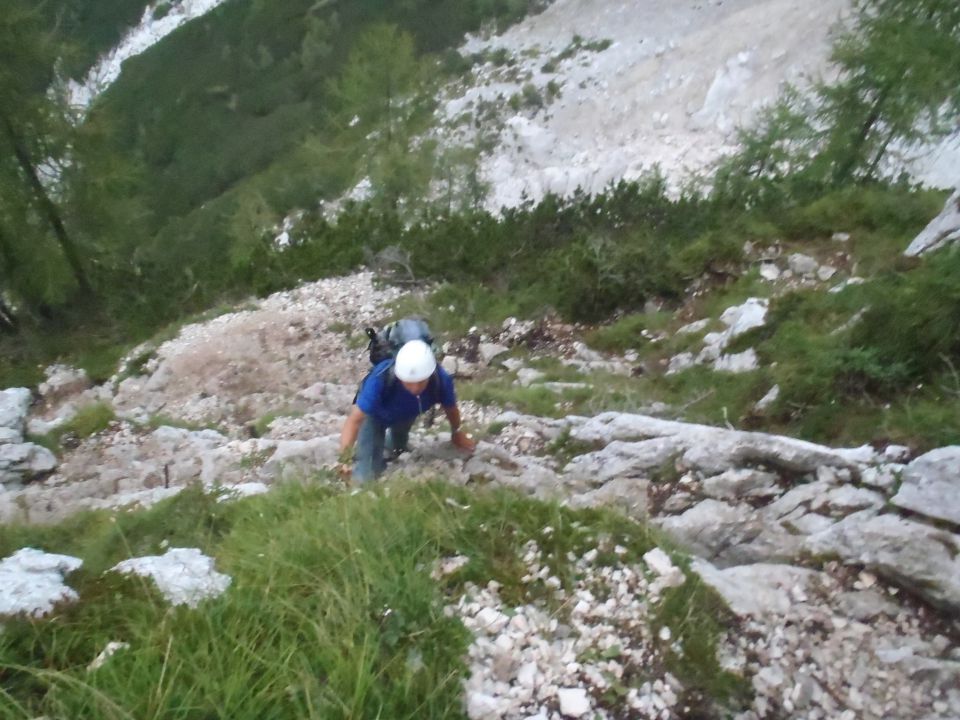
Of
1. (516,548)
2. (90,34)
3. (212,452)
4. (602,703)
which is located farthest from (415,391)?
(90,34)

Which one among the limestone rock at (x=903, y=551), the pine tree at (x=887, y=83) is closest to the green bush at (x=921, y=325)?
the limestone rock at (x=903, y=551)

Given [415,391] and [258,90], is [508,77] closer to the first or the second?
[258,90]

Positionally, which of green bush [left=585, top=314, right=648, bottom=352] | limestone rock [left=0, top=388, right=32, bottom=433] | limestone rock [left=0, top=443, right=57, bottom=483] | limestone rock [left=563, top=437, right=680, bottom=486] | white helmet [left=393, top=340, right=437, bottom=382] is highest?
limestone rock [left=0, top=388, right=32, bottom=433]

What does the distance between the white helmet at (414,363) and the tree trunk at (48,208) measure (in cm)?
1315

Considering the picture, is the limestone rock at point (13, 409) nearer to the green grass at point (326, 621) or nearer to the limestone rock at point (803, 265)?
the green grass at point (326, 621)

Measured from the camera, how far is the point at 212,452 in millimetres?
6965

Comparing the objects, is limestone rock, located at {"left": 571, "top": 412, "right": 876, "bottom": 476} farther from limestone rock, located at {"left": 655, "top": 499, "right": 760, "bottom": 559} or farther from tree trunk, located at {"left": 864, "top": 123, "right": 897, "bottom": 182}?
tree trunk, located at {"left": 864, "top": 123, "right": 897, "bottom": 182}

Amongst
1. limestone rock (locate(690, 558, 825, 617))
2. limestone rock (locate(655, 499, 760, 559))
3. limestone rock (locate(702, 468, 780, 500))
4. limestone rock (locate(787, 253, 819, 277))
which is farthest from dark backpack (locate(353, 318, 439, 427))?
limestone rock (locate(787, 253, 819, 277))

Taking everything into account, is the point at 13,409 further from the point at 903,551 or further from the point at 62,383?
the point at 903,551

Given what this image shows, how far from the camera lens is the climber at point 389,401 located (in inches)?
162

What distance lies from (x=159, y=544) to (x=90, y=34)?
63.0m

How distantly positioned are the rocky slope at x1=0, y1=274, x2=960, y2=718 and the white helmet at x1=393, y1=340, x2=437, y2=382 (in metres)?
0.90

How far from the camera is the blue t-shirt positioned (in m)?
4.45

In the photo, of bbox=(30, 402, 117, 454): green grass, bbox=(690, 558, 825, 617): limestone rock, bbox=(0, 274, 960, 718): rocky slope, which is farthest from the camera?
bbox=(30, 402, 117, 454): green grass
